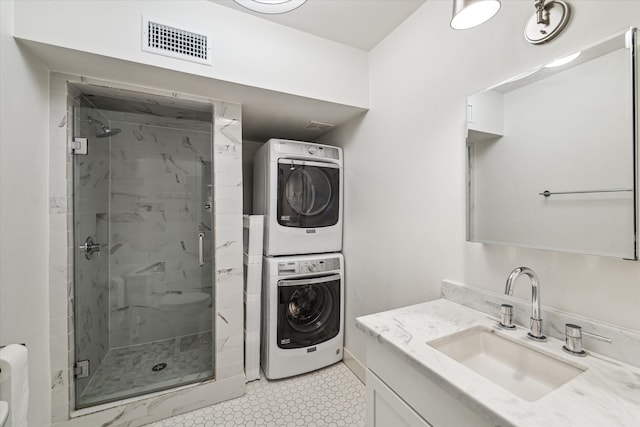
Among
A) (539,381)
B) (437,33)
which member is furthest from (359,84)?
(539,381)

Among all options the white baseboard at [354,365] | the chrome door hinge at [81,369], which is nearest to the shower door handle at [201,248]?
the chrome door hinge at [81,369]

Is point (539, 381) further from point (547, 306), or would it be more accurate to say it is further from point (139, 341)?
point (139, 341)

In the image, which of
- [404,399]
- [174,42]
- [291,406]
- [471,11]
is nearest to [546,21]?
[471,11]

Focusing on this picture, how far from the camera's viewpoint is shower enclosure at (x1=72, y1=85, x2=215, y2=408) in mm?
1768

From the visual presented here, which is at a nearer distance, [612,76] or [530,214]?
[612,76]

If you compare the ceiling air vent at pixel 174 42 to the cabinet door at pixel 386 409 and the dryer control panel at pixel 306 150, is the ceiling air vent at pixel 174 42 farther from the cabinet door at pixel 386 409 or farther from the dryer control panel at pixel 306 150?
the cabinet door at pixel 386 409

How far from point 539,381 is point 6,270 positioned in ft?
7.21

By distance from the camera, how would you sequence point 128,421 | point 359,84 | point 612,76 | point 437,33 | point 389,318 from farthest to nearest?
1. point 359,84
2. point 128,421
3. point 437,33
4. point 389,318
5. point 612,76

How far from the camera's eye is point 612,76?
33.5 inches

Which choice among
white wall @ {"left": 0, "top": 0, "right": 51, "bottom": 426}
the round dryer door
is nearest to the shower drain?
white wall @ {"left": 0, "top": 0, "right": 51, "bottom": 426}

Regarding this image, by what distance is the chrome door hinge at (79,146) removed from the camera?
5.27 feet

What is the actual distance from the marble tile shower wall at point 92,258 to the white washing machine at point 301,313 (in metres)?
1.17

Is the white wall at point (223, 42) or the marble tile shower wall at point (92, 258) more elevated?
the white wall at point (223, 42)

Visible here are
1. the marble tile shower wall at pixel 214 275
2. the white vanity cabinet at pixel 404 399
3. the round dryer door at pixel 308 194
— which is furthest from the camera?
the round dryer door at pixel 308 194
